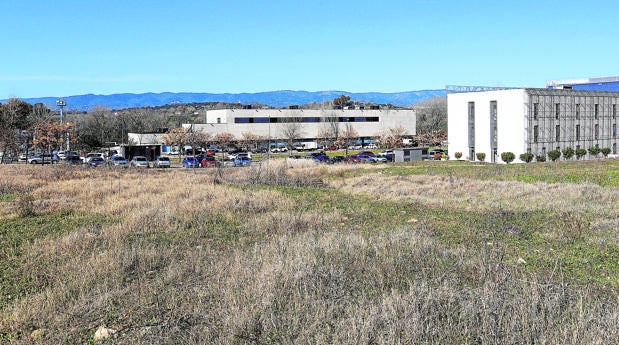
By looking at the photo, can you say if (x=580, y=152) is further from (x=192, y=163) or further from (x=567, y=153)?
(x=192, y=163)

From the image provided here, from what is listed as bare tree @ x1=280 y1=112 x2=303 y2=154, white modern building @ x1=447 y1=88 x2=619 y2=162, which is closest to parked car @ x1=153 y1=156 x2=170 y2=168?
bare tree @ x1=280 y1=112 x2=303 y2=154

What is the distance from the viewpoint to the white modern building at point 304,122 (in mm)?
86500

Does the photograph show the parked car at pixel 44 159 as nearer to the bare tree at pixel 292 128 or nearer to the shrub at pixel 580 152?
the bare tree at pixel 292 128

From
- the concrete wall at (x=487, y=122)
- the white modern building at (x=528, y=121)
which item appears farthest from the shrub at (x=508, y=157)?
the concrete wall at (x=487, y=122)

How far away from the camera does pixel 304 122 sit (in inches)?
3696

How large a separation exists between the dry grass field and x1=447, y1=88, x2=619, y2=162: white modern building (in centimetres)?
3874

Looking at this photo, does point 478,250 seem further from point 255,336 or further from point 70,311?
point 70,311

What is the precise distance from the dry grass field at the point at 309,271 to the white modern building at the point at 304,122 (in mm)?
65993

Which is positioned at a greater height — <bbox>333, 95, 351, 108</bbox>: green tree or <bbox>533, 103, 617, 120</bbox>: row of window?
<bbox>333, 95, 351, 108</bbox>: green tree

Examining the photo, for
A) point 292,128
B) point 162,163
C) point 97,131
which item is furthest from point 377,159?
point 97,131

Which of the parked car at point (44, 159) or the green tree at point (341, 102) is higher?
the green tree at point (341, 102)

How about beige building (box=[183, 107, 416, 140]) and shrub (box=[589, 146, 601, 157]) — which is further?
beige building (box=[183, 107, 416, 140])

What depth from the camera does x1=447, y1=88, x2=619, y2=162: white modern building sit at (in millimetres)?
54531

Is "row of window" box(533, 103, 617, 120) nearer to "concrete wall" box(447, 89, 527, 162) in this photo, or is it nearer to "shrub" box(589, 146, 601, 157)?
"concrete wall" box(447, 89, 527, 162)
